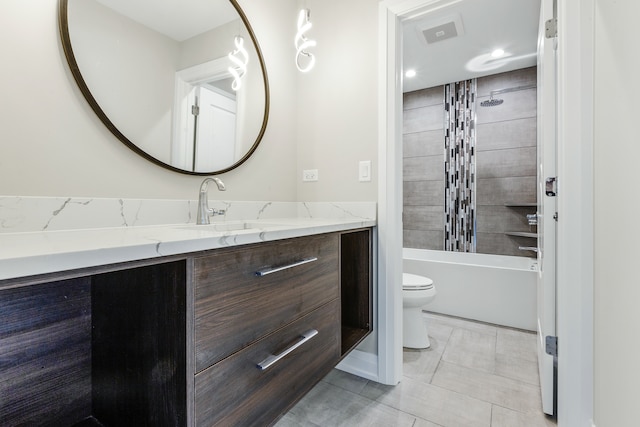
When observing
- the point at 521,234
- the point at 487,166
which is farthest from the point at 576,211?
the point at 487,166

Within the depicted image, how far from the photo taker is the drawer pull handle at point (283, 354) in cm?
88

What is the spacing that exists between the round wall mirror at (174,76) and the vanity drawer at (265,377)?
831 millimetres

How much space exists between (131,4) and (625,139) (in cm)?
170

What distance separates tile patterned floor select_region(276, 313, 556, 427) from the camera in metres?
1.33

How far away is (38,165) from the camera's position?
91cm

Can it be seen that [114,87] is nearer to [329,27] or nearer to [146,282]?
[146,282]

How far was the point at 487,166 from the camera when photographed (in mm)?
3098

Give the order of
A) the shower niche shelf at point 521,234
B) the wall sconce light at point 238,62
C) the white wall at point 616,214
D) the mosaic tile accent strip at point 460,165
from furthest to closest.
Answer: the mosaic tile accent strip at point 460,165 → the shower niche shelf at point 521,234 → the wall sconce light at point 238,62 → the white wall at point 616,214

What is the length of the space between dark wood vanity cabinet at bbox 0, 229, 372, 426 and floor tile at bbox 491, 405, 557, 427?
874 millimetres

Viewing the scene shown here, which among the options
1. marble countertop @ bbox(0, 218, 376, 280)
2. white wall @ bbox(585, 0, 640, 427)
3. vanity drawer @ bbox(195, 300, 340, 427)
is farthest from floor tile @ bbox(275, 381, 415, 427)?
marble countertop @ bbox(0, 218, 376, 280)

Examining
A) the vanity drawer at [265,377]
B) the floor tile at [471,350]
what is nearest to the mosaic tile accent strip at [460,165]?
the floor tile at [471,350]

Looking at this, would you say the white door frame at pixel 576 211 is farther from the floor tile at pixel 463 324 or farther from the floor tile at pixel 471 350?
the floor tile at pixel 463 324

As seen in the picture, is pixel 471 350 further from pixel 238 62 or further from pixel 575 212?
pixel 238 62

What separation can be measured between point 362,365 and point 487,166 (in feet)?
7.95
